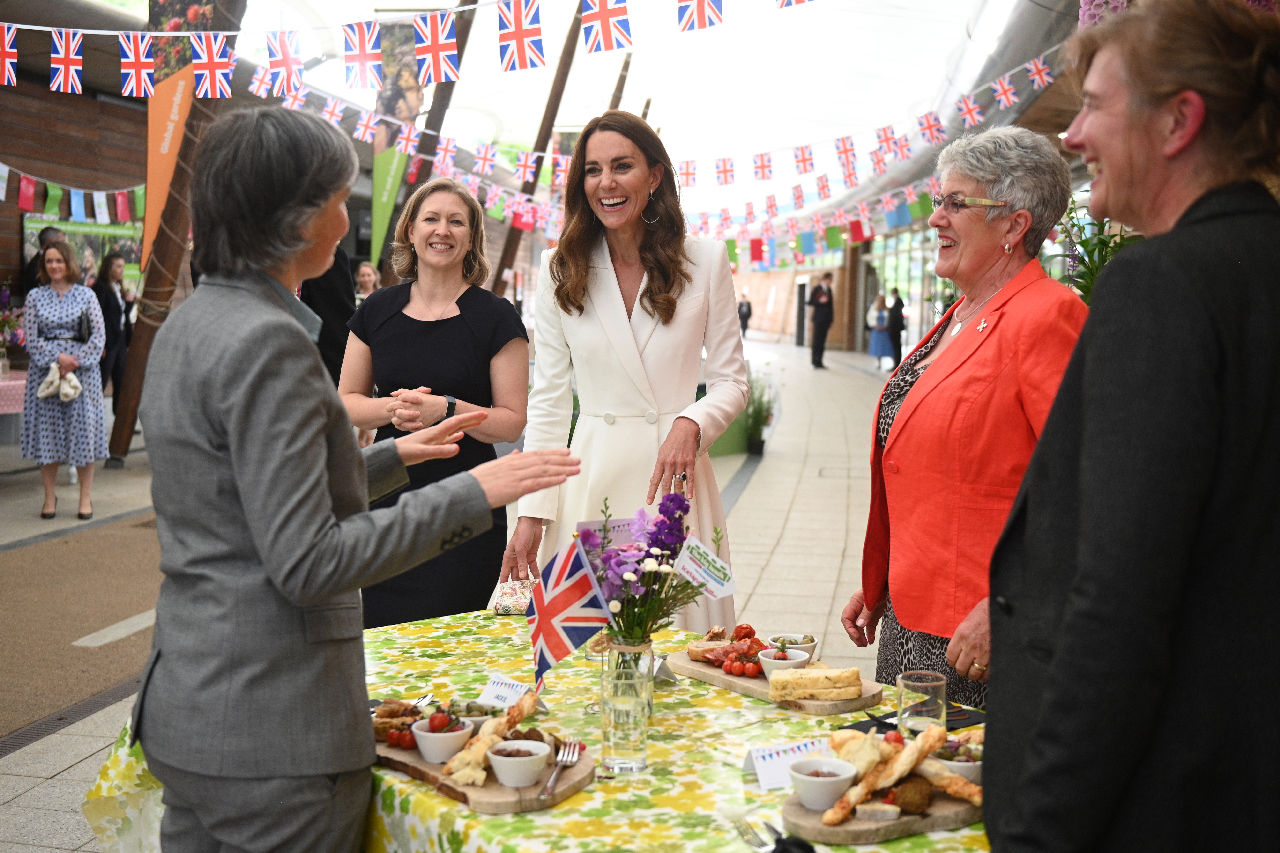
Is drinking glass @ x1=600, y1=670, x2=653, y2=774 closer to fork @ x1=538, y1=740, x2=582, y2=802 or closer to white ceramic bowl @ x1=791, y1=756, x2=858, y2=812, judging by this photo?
fork @ x1=538, y1=740, x2=582, y2=802

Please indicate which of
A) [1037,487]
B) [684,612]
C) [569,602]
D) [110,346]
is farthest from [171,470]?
[110,346]

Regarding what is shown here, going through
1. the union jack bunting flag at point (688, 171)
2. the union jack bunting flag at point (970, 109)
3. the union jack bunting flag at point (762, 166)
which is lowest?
the union jack bunting flag at point (688, 171)

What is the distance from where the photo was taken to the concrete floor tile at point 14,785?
136 inches

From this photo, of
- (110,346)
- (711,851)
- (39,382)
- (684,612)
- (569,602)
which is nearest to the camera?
(711,851)

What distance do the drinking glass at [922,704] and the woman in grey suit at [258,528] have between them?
728mm

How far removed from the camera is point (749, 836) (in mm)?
1424

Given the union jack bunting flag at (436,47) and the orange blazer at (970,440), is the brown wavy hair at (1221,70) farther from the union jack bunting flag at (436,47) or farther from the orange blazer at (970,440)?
the union jack bunting flag at (436,47)

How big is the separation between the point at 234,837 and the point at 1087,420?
1.16 metres

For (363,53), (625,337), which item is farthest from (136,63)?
(625,337)

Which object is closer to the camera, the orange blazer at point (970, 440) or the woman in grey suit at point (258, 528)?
the woman in grey suit at point (258, 528)

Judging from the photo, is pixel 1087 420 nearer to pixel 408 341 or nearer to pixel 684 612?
pixel 684 612

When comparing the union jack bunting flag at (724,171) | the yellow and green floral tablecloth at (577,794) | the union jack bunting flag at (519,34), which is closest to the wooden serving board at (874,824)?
the yellow and green floral tablecloth at (577,794)

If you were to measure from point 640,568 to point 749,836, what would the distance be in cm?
44

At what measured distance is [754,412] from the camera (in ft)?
40.0
